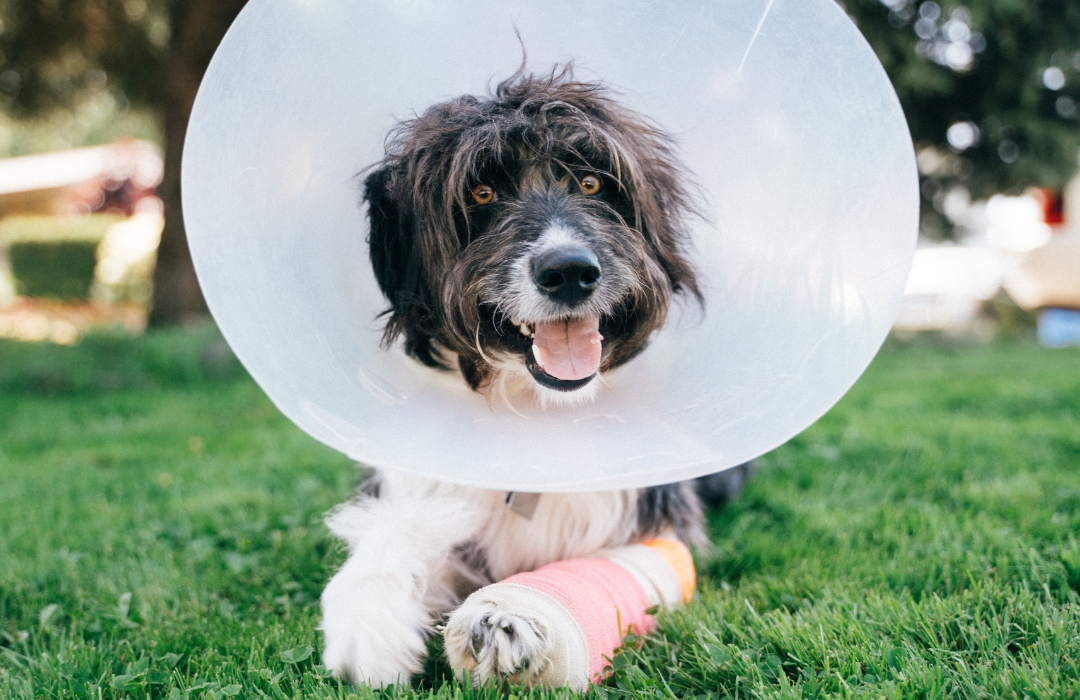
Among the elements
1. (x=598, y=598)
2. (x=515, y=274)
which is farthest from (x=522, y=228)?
(x=598, y=598)

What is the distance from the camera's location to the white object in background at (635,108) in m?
2.10

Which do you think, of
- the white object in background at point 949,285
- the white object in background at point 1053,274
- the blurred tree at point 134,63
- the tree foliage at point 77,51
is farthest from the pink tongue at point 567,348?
the white object in background at point 949,285

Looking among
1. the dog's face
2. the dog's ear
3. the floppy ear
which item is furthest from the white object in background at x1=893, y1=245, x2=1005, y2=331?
the floppy ear

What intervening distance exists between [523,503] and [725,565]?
82 cm

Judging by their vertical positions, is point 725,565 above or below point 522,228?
below

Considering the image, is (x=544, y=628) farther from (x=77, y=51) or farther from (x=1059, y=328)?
(x=77, y=51)

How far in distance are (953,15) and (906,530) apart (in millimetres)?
6344

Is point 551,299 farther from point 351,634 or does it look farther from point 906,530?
point 906,530

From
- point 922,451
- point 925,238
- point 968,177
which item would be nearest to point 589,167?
point 922,451

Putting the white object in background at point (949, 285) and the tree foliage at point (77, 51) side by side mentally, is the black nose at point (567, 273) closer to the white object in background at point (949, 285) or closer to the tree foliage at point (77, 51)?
the tree foliage at point (77, 51)

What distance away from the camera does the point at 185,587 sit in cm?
265

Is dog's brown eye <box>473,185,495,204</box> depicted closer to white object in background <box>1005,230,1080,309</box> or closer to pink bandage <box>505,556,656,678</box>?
pink bandage <box>505,556,656,678</box>

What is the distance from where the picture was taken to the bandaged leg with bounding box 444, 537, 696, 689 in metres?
1.83

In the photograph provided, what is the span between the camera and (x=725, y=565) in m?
2.75
